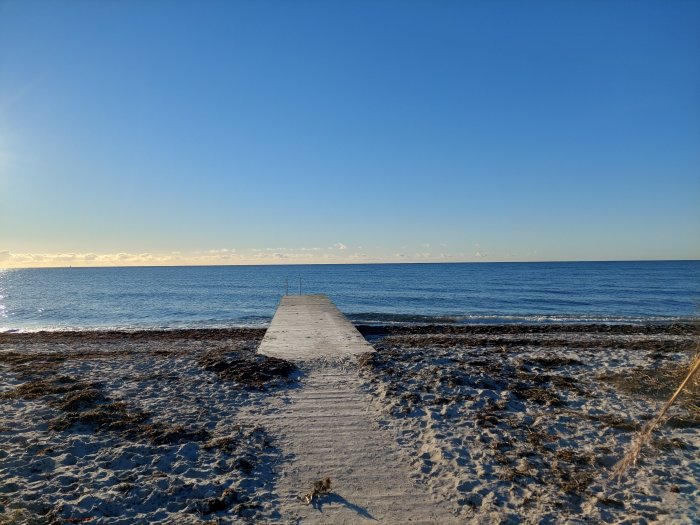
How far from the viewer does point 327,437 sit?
6.26m

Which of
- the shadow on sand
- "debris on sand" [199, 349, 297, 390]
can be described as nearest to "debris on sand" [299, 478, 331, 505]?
the shadow on sand

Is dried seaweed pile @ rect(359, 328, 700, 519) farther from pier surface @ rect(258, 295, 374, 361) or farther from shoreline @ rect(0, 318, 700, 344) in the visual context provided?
shoreline @ rect(0, 318, 700, 344)

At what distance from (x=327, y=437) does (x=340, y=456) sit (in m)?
0.60

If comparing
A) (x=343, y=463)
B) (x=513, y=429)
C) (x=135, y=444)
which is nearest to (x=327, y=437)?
(x=343, y=463)

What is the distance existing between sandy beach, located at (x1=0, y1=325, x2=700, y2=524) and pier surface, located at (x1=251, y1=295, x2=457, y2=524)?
1.5 inches

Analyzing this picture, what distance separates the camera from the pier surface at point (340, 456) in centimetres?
454

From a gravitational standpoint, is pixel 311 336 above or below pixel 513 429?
above

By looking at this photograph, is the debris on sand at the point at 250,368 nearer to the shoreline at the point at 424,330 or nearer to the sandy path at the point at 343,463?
the sandy path at the point at 343,463

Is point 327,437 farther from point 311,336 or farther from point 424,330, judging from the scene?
point 424,330

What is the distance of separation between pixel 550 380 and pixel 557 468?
3971 mm

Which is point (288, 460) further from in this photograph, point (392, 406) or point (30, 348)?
point (30, 348)

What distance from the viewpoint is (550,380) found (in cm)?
904

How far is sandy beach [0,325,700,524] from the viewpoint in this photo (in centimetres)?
460

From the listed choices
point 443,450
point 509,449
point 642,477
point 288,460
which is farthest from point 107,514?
point 642,477
